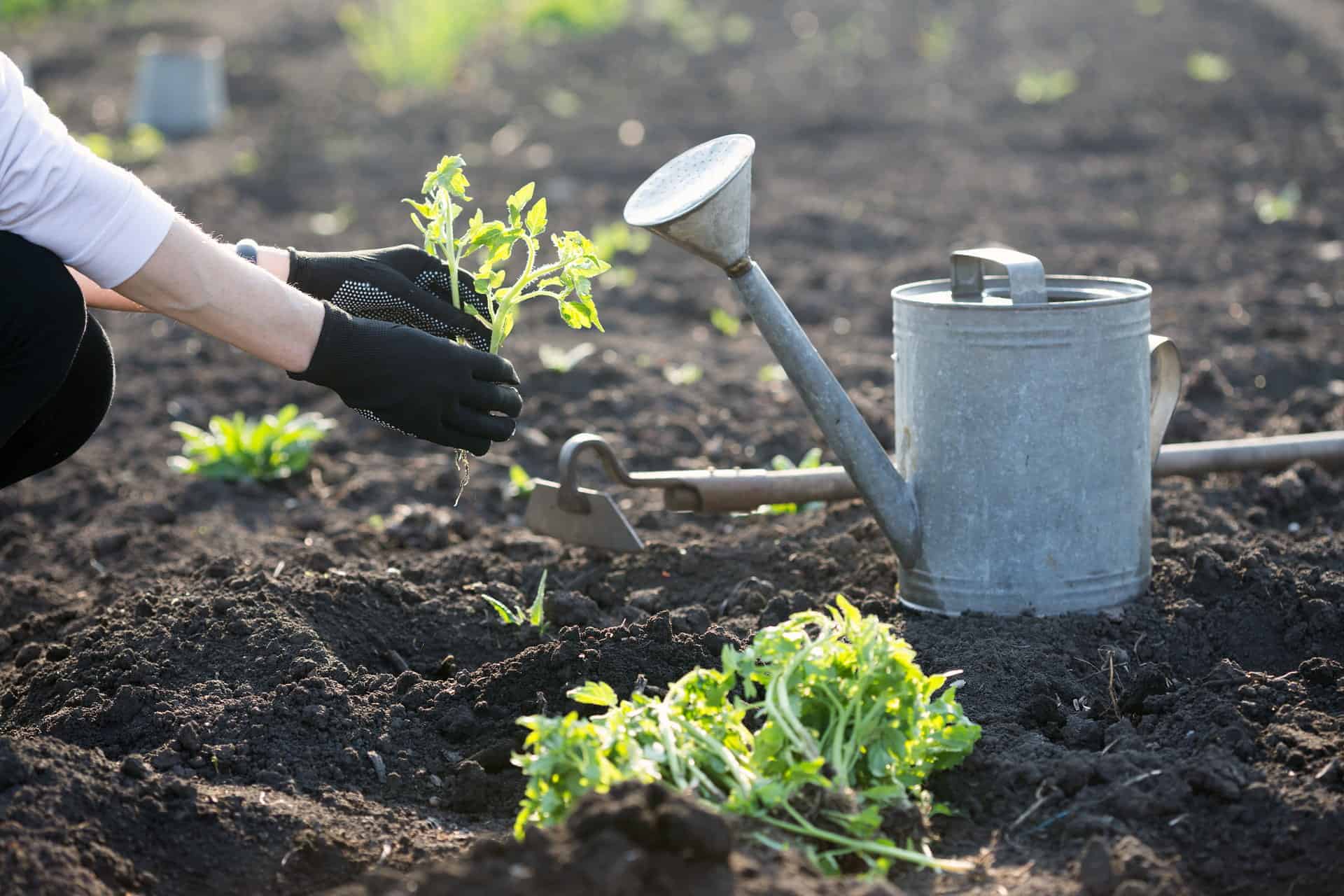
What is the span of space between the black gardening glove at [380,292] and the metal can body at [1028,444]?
0.84m

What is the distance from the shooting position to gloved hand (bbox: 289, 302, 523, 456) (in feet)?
7.32

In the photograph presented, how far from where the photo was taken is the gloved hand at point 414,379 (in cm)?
223

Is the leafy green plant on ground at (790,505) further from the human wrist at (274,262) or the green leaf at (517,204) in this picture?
the human wrist at (274,262)

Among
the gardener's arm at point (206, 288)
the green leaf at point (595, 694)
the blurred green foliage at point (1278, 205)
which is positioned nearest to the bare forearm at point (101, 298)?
the gardener's arm at point (206, 288)

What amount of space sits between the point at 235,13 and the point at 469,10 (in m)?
4.76

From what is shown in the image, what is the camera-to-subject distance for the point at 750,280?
7.88ft

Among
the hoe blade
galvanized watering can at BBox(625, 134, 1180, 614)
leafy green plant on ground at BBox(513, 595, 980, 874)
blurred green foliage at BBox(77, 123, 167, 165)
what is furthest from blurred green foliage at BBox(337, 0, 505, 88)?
leafy green plant on ground at BBox(513, 595, 980, 874)

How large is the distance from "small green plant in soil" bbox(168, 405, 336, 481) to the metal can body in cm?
192

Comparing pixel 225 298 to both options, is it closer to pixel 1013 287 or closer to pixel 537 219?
pixel 537 219

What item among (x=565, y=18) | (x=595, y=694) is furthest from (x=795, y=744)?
(x=565, y=18)

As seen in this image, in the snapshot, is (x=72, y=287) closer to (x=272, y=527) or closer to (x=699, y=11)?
(x=272, y=527)

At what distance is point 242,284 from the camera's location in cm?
211

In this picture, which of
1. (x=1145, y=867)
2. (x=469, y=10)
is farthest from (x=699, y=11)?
(x=1145, y=867)

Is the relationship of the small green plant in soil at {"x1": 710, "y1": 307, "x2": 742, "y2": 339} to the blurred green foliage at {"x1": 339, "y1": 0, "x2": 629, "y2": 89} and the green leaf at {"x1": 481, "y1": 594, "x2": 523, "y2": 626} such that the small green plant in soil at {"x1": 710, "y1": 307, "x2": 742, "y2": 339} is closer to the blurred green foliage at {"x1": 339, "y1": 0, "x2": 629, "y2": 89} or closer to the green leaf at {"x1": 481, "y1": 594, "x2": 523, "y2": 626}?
the green leaf at {"x1": 481, "y1": 594, "x2": 523, "y2": 626}
